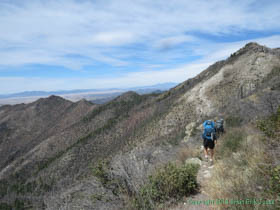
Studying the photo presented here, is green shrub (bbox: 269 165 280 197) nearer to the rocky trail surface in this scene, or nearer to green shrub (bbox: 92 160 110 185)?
the rocky trail surface

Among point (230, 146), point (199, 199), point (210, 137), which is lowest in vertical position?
point (199, 199)

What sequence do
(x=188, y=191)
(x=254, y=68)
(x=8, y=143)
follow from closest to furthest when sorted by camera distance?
(x=188, y=191) → (x=254, y=68) → (x=8, y=143)

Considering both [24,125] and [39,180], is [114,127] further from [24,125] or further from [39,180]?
[24,125]

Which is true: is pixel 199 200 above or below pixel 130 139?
above

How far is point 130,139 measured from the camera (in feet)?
93.1

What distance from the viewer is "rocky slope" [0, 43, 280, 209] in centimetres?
485

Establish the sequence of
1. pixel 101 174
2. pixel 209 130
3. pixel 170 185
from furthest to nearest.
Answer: pixel 209 130 < pixel 101 174 < pixel 170 185

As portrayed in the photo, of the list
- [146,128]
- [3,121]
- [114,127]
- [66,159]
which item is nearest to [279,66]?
[146,128]

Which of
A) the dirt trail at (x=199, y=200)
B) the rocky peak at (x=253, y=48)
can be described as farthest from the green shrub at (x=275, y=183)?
the rocky peak at (x=253, y=48)

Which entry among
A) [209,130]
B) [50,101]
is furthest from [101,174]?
[50,101]

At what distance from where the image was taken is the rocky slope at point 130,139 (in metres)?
4.85

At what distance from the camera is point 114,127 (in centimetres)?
4125

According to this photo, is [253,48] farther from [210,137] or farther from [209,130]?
[210,137]

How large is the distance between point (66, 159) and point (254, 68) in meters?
35.5
